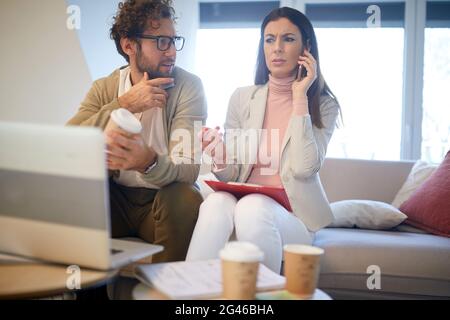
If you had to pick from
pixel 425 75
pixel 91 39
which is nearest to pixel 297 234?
pixel 91 39

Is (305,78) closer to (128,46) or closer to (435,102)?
(128,46)

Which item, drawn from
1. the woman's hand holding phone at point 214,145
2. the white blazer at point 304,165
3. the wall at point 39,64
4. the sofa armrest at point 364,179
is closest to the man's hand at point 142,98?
the woman's hand holding phone at point 214,145

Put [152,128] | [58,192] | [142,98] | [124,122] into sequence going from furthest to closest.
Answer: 1. [152,128]
2. [142,98]
3. [124,122]
4. [58,192]

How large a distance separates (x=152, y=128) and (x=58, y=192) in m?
0.86

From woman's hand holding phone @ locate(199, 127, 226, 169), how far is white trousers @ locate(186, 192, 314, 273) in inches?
7.6

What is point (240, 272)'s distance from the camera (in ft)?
3.01

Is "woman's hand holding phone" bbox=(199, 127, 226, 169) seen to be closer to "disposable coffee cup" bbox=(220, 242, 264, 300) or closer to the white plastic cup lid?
the white plastic cup lid

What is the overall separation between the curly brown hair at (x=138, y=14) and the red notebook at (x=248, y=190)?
0.69m

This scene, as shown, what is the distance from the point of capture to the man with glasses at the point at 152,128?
4.93 feet

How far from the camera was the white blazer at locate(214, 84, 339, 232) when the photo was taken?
1666 millimetres

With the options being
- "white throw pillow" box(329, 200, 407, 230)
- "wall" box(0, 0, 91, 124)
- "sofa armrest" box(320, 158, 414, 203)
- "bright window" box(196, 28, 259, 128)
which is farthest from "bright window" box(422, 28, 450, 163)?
"wall" box(0, 0, 91, 124)

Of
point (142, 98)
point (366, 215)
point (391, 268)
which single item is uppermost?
point (142, 98)

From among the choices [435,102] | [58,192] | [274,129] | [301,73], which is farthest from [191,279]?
[435,102]

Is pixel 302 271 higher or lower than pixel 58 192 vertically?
lower
